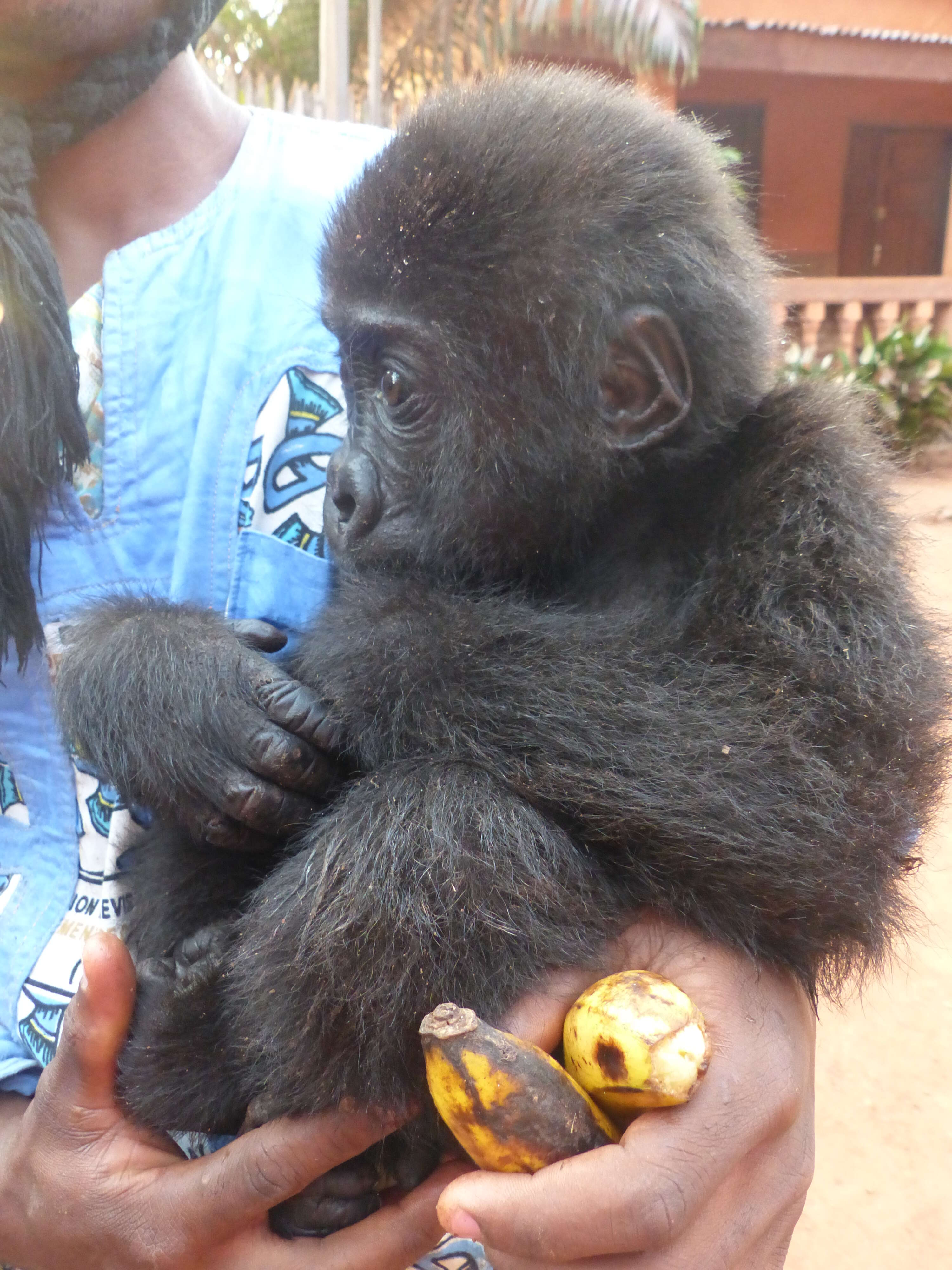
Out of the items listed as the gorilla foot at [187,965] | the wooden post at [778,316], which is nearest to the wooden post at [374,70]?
the wooden post at [778,316]

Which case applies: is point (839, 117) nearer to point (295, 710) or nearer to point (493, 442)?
point (493, 442)

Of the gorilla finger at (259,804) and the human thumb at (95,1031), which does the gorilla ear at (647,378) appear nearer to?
the gorilla finger at (259,804)

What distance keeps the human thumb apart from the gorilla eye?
0.90 meters

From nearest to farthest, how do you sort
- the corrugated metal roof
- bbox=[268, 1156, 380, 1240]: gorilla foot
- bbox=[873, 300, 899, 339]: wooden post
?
bbox=[268, 1156, 380, 1240]: gorilla foot → the corrugated metal roof → bbox=[873, 300, 899, 339]: wooden post

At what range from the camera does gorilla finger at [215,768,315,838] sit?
1.49 meters

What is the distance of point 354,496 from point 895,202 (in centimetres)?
1367

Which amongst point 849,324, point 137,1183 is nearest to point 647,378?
point 137,1183

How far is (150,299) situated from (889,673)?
4.06ft

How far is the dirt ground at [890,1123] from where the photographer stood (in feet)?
10.0

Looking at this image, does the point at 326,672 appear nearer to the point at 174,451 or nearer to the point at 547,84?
the point at 174,451

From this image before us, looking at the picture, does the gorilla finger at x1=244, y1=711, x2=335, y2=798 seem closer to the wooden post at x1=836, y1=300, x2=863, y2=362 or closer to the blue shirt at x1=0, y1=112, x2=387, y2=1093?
the blue shirt at x1=0, y1=112, x2=387, y2=1093

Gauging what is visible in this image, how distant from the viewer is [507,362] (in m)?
1.64

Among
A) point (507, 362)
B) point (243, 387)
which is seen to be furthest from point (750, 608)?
point (243, 387)

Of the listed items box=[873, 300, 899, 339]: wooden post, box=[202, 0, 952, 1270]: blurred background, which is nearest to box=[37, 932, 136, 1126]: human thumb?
box=[202, 0, 952, 1270]: blurred background
